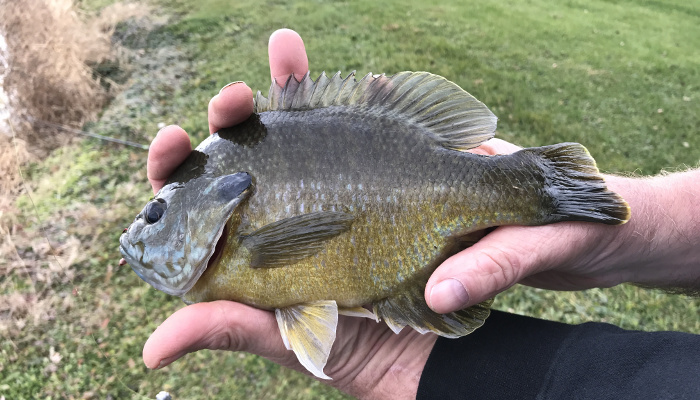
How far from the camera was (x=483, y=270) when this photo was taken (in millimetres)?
1757

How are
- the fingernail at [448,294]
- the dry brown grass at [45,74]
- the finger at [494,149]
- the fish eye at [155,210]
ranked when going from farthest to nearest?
the dry brown grass at [45,74]
the finger at [494,149]
the fish eye at [155,210]
the fingernail at [448,294]

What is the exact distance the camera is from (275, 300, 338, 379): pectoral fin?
79.2 inches

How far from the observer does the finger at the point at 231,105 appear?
2.15m

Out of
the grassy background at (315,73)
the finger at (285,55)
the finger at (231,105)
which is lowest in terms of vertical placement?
the grassy background at (315,73)

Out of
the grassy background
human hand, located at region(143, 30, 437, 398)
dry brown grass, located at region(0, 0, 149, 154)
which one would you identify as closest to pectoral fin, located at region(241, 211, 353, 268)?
human hand, located at region(143, 30, 437, 398)

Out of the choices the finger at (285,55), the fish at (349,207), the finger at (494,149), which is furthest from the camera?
the finger at (285,55)

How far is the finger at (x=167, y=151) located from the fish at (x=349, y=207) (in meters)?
0.13

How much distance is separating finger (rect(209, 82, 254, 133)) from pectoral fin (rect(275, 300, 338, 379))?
0.95 metres

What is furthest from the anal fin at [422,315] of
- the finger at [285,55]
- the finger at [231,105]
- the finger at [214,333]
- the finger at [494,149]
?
the finger at [285,55]

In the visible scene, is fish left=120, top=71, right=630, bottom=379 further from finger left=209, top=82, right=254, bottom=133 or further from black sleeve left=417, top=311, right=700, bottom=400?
black sleeve left=417, top=311, right=700, bottom=400

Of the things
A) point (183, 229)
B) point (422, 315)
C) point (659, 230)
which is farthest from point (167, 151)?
point (659, 230)

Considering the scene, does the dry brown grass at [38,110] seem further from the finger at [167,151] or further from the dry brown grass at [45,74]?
the finger at [167,151]

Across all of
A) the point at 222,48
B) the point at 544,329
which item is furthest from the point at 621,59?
the point at 544,329

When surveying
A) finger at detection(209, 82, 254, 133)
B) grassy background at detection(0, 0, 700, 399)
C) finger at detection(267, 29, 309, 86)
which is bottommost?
grassy background at detection(0, 0, 700, 399)
